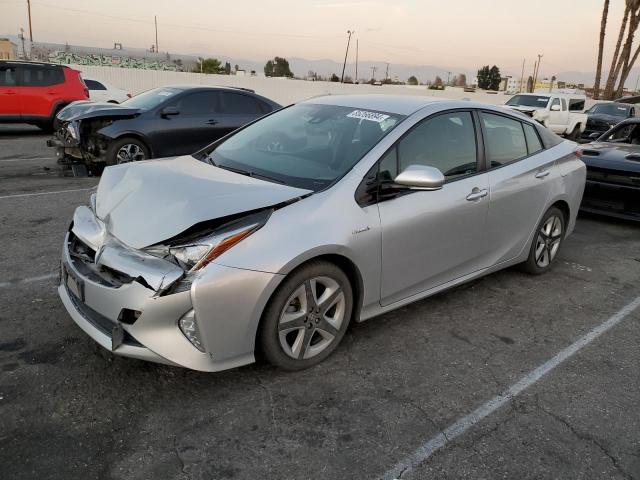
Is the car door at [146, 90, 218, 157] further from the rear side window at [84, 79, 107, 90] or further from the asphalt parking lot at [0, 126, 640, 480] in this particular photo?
the rear side window at [84, 79, 107, 90]

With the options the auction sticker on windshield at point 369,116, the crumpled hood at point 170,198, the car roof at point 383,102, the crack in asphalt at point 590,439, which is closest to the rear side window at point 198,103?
the car roof at point 383,102

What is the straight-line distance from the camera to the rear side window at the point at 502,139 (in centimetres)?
424

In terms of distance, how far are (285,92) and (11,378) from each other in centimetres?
3185

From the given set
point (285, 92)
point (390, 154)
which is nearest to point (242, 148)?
point (390, 154)

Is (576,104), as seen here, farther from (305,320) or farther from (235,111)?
(305,320)

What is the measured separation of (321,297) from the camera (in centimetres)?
312

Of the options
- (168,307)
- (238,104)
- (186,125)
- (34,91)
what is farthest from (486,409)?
(34,91)

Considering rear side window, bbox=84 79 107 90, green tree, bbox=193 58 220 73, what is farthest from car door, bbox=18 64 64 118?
green tree, bbox=193 58 220 73

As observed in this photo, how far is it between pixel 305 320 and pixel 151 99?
23.3 feet

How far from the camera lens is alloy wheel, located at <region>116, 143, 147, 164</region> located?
8281 millimetres

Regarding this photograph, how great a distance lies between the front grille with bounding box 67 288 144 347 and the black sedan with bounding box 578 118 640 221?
6.25 metres

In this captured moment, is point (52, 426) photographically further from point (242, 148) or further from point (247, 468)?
point (242, 148)

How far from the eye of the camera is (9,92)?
41.8ft

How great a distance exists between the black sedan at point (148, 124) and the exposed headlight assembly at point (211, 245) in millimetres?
6132
